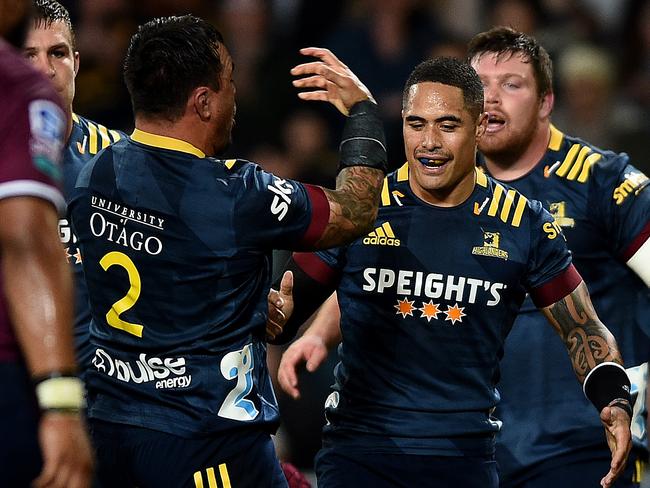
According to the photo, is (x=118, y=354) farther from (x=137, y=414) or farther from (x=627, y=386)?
(x=627, y=386)

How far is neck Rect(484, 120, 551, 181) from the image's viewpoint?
582 centimetres

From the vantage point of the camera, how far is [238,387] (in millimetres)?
4250

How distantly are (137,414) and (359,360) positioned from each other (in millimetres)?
1000

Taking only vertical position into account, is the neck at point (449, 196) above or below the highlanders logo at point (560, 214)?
above

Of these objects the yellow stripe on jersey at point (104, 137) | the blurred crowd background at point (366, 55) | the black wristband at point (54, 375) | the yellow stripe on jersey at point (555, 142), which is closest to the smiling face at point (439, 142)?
the yellow stripe on jersey at point (555, 142)

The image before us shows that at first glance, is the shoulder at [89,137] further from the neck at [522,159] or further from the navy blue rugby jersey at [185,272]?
the neck at [522,159]

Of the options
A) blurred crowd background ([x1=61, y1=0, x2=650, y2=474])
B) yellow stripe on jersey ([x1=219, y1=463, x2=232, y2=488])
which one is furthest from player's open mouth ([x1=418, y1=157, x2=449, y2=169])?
blurred crowd background ([x1=61, y1=0, x2=650, y2=474])

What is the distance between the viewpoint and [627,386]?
4.90m

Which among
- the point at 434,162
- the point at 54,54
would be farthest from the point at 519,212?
the point at 54,54

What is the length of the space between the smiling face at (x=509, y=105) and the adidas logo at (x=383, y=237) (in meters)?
1.00

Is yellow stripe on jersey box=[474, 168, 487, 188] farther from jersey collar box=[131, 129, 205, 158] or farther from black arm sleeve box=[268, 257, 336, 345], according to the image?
jersey collar box=[131, 129, 205, 158]

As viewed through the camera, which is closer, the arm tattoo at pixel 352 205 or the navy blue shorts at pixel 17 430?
the navy blue shorts at pixel 17 430

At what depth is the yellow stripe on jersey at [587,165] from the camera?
18.8 feet

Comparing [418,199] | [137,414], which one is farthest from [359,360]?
[137,414]
